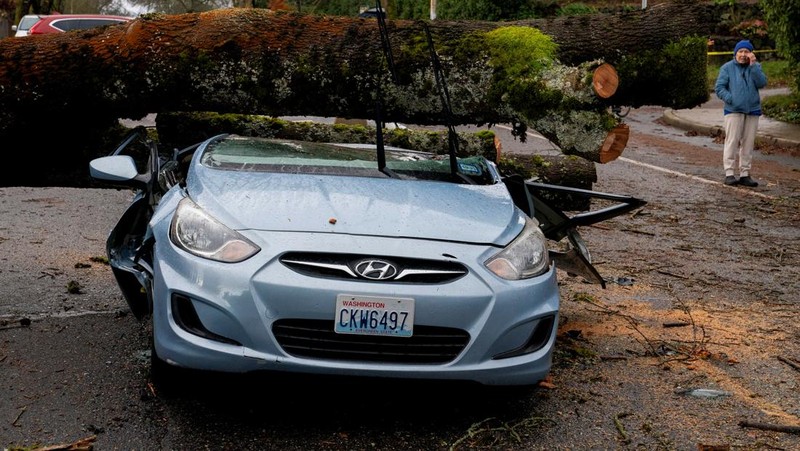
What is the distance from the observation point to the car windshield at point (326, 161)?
198 inches

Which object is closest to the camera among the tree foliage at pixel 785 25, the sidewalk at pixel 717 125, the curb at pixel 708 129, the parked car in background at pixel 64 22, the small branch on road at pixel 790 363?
the small branch on road at pixel 790 363

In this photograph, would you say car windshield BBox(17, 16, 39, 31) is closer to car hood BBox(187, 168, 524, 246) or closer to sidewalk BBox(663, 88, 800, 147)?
sidewalk BBox(663, 88, 800, 147)

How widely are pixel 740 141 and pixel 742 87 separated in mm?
775

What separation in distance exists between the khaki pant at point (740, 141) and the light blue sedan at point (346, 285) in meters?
9.68

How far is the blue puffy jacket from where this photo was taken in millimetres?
14195

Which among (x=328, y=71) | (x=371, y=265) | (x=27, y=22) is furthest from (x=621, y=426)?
(x=27, y=22)

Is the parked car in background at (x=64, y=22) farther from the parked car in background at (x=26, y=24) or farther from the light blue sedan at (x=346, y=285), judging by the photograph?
the light blue sedan at (x=346, y=285)

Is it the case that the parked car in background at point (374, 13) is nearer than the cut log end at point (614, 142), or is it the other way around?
the parked car in background at point (374, 13)

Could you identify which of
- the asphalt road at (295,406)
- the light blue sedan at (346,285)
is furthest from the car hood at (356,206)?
the asphalt road at (295,406)

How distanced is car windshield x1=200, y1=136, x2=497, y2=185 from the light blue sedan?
0.36 meters

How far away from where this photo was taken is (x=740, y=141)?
14.0 m

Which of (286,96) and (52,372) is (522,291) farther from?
(286,96)

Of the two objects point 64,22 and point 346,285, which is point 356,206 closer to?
point 346,285

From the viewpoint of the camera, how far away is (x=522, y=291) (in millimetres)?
4195
